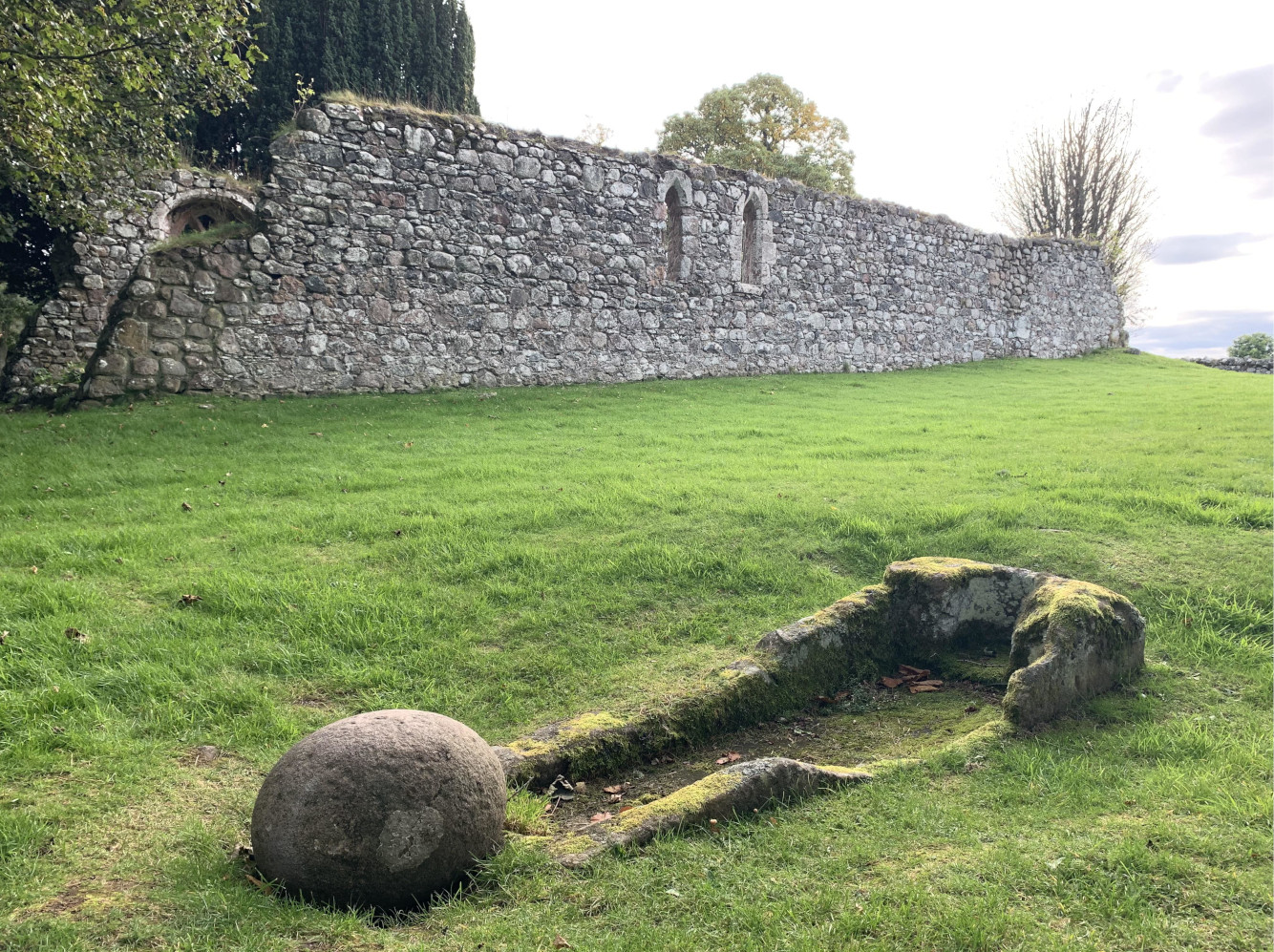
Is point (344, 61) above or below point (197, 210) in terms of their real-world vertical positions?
above

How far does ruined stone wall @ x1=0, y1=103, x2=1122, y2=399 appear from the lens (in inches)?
489

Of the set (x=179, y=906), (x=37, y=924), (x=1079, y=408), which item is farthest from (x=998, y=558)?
(x=1079, y=408)

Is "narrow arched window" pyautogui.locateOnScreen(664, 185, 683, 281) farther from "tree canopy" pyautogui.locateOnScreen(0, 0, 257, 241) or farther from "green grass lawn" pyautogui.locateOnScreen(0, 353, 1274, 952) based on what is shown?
"tree canopy" pyautogui.locateOnScreen(0, 0, 257, 241)

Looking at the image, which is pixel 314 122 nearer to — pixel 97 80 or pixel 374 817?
pixel 97 80

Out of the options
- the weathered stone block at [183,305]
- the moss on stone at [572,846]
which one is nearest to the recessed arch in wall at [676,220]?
the weathered stone block at [183,305]

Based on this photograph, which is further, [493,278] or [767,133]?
[767,133]

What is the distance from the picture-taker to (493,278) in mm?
14406

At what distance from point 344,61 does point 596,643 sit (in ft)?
79.6

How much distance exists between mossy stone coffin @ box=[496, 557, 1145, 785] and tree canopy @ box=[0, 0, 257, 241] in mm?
8556

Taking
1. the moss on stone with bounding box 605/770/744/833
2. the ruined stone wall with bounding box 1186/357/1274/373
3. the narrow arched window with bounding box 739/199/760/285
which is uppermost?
the narrow arched window with bounding box 739/199/760/285

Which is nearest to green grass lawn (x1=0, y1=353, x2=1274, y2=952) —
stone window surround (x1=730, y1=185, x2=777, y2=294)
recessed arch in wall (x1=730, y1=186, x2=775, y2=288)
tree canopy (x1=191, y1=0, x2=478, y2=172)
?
stone window surround (x1=730, y1=185, x2=777, y2=294)

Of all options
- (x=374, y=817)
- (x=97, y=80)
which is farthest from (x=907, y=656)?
A: (x=97, y=80)

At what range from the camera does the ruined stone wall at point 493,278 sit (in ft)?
40.7

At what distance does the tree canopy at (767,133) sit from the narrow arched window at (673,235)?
55.2 feet
